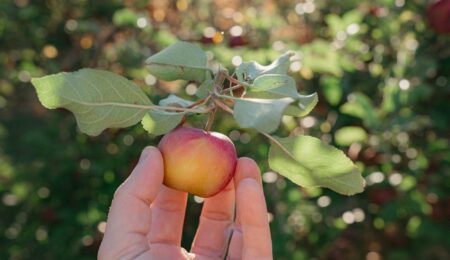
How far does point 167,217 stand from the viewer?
1312 mm

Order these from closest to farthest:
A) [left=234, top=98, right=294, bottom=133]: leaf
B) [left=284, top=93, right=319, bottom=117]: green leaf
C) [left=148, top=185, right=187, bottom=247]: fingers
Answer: [left=234, top=98, right=294, bottom=133]: leaf < [left=284, top=93, right=319, bottom=117]: green leaf < [left=148, top=185, right=187, bottom=247]: fingers

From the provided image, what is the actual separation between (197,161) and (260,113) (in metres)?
0.28

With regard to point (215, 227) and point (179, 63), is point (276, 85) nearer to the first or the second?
point (179, 63)

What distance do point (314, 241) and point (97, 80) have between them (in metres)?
1.55

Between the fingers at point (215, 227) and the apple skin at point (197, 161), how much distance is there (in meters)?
0.14

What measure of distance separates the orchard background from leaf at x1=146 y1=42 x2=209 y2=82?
838mm

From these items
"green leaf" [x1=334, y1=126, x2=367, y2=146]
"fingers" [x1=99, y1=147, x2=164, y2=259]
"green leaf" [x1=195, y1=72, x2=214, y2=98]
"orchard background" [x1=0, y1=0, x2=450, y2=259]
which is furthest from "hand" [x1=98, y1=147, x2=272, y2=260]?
"green leaf" [x1=334, y1=126, x2=367, y2=146]

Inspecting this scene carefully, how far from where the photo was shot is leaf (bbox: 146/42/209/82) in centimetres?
118

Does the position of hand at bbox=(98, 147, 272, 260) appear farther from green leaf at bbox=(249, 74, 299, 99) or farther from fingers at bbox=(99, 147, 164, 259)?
green leaf at bbox=(249, 74, 299, 99)

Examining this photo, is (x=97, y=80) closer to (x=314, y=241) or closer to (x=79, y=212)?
(x=314, y=241)

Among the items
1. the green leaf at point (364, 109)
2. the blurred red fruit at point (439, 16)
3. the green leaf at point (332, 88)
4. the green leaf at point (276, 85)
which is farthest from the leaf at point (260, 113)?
the blurred red fruit at point (439, 16)

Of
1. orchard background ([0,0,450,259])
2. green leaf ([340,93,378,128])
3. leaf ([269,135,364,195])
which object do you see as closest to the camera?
leaf ([269,135,364,195])

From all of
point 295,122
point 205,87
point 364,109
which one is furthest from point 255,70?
point 295,122

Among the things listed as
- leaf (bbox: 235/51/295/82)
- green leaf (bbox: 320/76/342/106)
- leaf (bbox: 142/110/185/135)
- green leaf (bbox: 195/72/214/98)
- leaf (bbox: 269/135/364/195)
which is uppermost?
leaf (bbox: 235/51/295/82)
